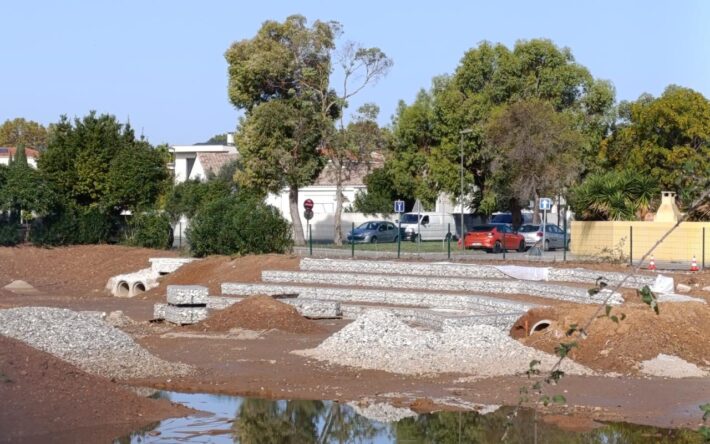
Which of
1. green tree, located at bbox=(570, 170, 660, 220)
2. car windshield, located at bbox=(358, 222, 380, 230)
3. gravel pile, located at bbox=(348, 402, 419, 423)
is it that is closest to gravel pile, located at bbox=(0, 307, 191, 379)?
gravel pile, located at bbox=(348, 402, 419, 423)

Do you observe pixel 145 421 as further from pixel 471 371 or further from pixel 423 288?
pixel 423 288

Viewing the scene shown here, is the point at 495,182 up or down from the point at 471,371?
up

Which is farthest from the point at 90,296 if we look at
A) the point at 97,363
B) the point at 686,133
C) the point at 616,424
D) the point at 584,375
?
the point at 686,133

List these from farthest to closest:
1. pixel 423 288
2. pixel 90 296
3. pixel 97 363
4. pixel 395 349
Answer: pixel 90 296 < pixel 423 288 < pixel 395 349 < pixel 97 363

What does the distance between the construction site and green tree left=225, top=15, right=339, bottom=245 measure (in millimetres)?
26163

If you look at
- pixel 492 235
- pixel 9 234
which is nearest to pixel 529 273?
pixel 492 235

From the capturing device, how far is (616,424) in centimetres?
1492

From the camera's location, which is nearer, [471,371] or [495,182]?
[471,371]

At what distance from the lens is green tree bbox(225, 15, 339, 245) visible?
57844mm

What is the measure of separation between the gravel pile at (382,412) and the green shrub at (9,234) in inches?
1323

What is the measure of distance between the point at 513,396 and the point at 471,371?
2242 mm

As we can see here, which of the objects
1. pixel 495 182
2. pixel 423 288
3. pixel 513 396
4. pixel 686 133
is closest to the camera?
pixel 513 396

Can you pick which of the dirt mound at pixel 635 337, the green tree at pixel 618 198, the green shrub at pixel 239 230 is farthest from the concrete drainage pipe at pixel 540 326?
the green tree at pixel 618 198

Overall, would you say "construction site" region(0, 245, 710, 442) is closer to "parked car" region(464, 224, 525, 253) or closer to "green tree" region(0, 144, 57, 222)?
"green tree" region(0, 144, 57, 222)
